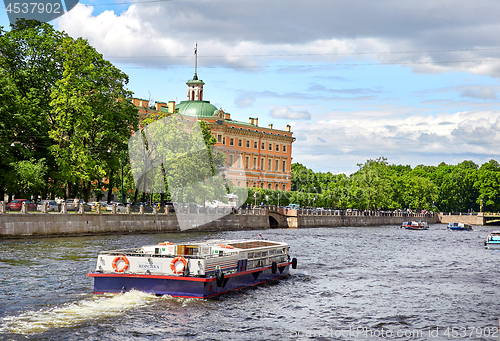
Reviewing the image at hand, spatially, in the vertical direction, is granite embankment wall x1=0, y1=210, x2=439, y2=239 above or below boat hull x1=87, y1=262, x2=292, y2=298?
above

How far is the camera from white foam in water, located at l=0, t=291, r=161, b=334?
17.2 m

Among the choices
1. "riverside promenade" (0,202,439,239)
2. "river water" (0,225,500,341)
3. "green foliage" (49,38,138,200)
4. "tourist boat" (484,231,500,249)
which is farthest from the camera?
"tourist boat" (484,231,500,249)

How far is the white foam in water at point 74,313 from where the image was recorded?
17.2 m

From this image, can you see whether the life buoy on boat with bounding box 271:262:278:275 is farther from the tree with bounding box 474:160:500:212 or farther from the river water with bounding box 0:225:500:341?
the tree with bounding box 474:160:500:212

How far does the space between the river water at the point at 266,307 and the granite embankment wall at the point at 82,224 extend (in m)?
8.23

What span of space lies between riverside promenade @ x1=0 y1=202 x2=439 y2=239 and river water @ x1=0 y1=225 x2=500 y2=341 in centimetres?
869

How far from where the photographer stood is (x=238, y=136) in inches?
5197

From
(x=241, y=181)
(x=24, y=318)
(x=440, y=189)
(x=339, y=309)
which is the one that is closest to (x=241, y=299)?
(x=339, y=309)

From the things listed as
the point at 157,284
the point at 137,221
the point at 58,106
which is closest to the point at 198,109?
the point at 137,221

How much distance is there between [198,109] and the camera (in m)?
130

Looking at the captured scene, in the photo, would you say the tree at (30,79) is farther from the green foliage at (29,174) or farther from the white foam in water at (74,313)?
the white foam in water at (74,313)

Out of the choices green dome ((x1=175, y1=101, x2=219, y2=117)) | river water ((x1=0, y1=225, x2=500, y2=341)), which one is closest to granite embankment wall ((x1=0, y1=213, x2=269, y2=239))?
river water ((x1=0, y1=225, x2=500, y2=341))

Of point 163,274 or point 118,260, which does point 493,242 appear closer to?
point 163,274

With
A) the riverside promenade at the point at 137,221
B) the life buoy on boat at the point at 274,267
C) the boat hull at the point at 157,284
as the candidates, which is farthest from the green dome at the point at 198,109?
the boat hull at the point at 157,284
